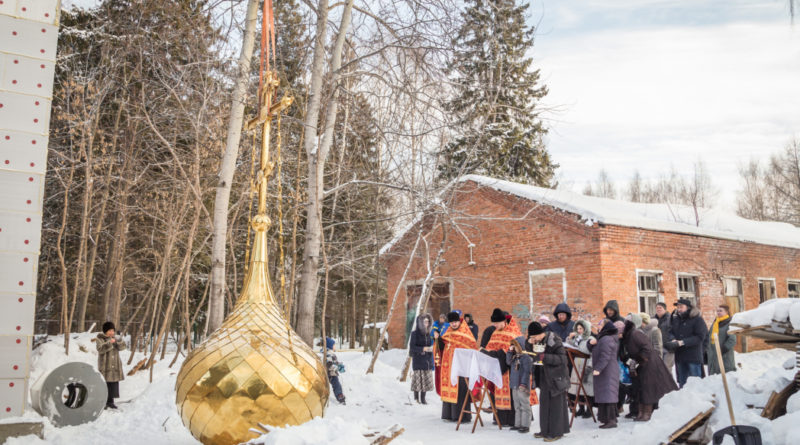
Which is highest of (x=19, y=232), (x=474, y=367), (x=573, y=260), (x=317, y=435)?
(x=573, y=260)

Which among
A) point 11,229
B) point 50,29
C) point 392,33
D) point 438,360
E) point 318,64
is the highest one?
point 392,33

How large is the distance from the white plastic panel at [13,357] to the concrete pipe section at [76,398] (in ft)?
9.16

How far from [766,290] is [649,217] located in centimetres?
491

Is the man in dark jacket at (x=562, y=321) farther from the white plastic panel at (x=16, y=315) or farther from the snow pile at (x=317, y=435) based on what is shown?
the white plastic panel at (x=16, y=315)

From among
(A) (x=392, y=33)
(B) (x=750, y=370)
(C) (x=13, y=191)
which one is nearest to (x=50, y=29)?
(C) (x=13, y=191)

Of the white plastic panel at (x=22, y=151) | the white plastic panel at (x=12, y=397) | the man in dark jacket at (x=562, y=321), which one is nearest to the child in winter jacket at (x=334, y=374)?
the man in dark jacket at (x=562, y=321)

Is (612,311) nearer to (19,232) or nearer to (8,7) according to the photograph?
(19,232)

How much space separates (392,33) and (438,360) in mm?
6070

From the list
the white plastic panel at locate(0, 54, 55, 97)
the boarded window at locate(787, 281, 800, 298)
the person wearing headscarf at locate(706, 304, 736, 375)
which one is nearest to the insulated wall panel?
the white plastic panel at locate(0, 54, 55, 97)

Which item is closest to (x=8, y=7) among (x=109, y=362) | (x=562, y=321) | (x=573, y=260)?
(x=109, y=362)

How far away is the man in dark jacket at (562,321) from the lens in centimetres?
987

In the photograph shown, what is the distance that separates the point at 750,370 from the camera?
1556 centimetres

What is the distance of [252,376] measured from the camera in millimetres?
4715

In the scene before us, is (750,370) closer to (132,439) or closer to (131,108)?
(132,439)
